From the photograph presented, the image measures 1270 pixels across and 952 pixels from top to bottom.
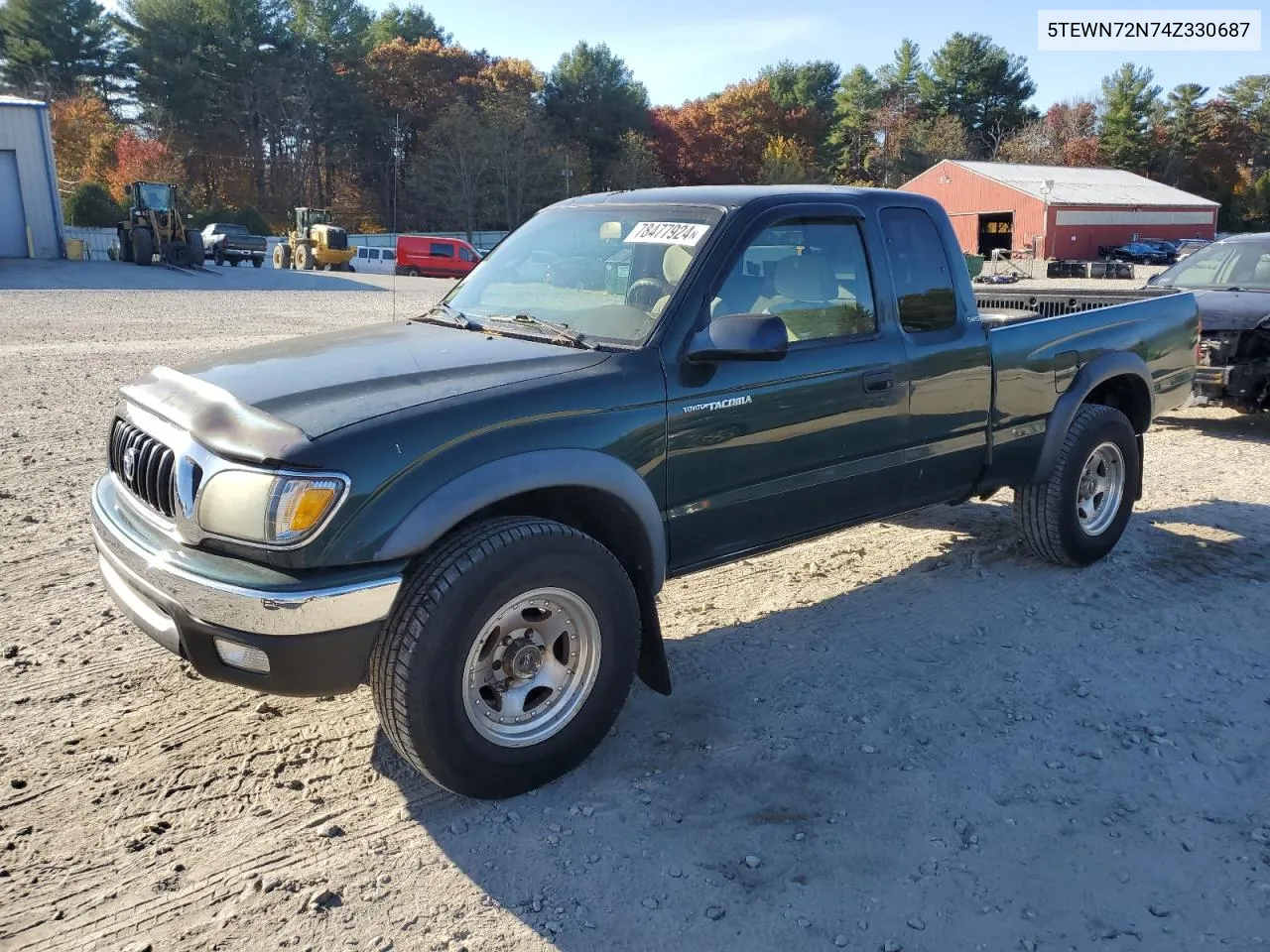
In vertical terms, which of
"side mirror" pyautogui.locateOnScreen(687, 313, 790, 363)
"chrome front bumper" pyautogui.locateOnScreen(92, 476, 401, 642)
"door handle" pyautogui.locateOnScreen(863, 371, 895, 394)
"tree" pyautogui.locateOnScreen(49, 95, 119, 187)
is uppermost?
"tree" pyautogui.locateOnScreen(49, 95, 119, 187)

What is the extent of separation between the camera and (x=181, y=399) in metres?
3.33

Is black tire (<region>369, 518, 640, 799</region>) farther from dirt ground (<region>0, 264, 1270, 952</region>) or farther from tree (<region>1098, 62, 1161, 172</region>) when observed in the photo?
tree (<region>1098, 62, 1161, 172</region>)

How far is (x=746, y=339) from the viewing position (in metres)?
3.46

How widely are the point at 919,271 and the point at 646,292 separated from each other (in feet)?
4.78

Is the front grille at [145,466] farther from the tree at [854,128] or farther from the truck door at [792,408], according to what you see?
the tree at [854,128]

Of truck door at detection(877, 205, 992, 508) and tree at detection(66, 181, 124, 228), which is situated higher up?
tree at detection(66, 181, 124, 228)

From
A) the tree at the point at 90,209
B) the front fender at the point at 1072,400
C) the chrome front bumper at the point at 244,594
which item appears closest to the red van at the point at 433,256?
the tree at the point at 90,209

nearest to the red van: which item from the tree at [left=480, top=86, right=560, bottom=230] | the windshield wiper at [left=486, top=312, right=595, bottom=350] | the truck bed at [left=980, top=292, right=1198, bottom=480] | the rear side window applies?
the tree at [left=480, top=86, right=560, bottom=230]

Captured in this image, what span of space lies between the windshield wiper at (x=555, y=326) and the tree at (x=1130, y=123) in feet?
284

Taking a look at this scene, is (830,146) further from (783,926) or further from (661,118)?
(783,926)

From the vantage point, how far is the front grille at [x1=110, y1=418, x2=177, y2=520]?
10.5 feet

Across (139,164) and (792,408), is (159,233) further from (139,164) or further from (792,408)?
(792,408)

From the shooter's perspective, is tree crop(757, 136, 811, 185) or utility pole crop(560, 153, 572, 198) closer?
utility pole crop(560, 153, 572, 198)

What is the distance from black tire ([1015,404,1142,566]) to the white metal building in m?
36.8
